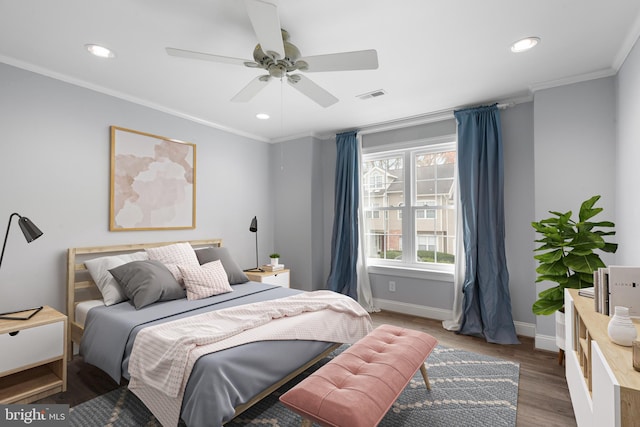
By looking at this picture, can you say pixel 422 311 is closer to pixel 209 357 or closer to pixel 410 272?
pixel 410 272

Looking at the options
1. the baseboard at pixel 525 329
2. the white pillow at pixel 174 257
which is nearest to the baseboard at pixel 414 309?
the baseboard at pixel 525 329

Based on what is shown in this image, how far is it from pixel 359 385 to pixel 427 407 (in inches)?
34.2

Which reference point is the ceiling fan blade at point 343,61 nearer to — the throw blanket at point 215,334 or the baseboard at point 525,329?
the throw blanket at point 215,334

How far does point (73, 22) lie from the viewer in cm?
207

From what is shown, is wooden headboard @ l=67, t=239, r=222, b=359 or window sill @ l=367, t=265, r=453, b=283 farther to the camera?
window sill @ l=367, t=265, r=453, b=283

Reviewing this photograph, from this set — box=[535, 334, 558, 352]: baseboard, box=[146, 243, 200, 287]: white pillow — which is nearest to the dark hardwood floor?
box=[535, 334, 558, 352]: baseboard

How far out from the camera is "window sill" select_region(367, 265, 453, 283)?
389cm

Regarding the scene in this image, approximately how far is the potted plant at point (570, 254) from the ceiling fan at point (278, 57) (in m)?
1.91

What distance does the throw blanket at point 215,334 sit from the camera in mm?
1746

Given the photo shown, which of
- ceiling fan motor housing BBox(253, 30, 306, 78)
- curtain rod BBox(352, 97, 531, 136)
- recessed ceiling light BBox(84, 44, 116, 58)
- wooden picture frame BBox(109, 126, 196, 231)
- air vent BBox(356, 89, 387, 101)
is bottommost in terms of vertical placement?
wooden picture frame BBox(109, 126, 196, 231)

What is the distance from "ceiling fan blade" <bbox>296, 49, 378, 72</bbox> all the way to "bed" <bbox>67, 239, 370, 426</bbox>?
1795mm

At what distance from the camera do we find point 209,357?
67.6 inches

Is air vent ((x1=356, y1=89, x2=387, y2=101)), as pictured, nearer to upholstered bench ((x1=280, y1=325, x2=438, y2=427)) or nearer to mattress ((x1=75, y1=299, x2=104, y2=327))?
upholstered bench ((x1=280, y1=325, x2=438, y2=427))

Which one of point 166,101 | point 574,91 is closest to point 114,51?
point 166,101
